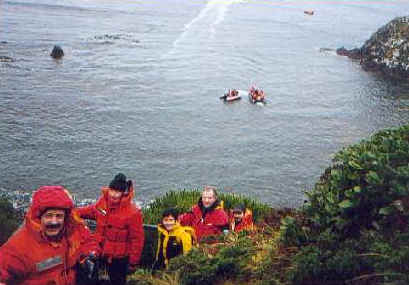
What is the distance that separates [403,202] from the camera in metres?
6.15

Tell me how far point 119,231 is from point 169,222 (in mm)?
1015

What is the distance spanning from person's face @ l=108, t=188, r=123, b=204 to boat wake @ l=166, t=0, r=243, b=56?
5526 centimetres

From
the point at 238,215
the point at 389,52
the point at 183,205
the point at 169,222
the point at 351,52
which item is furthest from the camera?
the point at 351,52

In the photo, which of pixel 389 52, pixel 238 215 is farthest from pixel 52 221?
pixel 389 52

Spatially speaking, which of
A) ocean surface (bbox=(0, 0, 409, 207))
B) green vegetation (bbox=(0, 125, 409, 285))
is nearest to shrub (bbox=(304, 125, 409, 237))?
green vegetation (bbox=(0, 125, 409, 285))

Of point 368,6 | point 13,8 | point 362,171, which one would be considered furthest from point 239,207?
point 368,6

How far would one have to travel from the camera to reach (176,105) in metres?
43.1

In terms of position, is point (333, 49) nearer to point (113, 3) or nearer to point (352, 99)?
point (352, 99)

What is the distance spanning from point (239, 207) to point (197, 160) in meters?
21.0

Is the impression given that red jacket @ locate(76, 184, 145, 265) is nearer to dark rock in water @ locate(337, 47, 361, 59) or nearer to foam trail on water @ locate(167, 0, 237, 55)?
foam trail on water @ locate(167, 0, 237, 55)

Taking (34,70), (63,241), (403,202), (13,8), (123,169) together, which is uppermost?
(13,8)

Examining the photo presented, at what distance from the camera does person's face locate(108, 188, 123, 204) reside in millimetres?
8047

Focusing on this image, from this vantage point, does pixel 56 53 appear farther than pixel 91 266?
Yes

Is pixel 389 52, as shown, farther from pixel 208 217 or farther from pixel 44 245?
pixel 44 245
